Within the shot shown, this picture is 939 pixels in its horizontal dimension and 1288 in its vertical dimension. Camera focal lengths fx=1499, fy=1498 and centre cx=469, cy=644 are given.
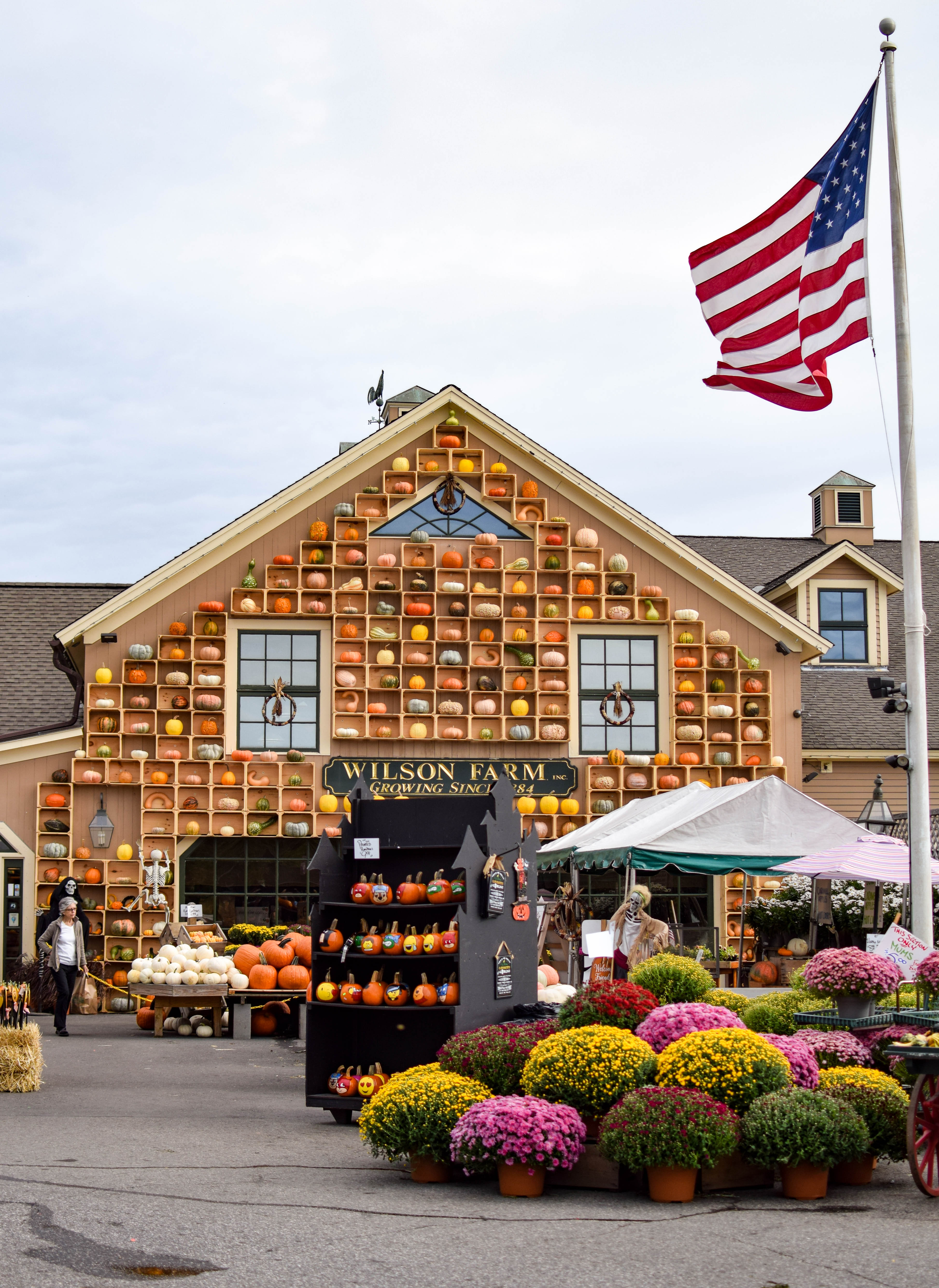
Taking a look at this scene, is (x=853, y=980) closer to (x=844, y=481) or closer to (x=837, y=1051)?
(x=837, y=1051)

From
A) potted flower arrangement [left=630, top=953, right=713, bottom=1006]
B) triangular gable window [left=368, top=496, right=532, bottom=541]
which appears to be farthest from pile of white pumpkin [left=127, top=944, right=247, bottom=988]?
potted flower arrangement [left=630, top=953, right=713, bottom=1006]

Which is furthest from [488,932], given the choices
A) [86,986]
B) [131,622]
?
[131,622]

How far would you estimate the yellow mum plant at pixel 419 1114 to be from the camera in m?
8.65

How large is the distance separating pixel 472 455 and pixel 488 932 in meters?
13.1

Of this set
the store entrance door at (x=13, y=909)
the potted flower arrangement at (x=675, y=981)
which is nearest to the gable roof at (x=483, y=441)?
the store entrance door at (x=13, y=909)

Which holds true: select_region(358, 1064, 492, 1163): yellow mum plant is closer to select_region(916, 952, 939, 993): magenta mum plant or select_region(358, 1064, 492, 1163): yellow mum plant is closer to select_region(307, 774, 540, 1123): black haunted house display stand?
select_region(307, 774, 540, 1123): black haunted house display stand

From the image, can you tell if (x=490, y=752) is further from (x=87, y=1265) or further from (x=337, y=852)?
(x=87, y=1265)

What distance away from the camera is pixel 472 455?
77.7 feet

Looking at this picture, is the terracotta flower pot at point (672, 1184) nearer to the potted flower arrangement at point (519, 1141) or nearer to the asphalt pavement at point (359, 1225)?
the asphalt pavement at point (359, 1225)

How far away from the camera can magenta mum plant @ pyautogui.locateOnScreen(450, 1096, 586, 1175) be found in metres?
8.23

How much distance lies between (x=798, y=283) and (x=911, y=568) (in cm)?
260

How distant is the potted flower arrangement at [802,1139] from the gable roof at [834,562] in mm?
18073

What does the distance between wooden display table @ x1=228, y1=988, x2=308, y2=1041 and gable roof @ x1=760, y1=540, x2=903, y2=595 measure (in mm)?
12239

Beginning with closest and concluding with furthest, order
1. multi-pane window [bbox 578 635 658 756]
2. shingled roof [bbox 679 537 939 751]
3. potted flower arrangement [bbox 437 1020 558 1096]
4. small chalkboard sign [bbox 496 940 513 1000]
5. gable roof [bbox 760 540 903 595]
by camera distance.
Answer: potted flower arrangement [bbox 437 1020 558 1096] → small chalkboard sign [bbox 496 940 513 1000] → multi-pane window [bbox 578 635 658 756] → shingled roof [bbox 679 537 939 751] → gable roof [bbox 760 540 903 595]
